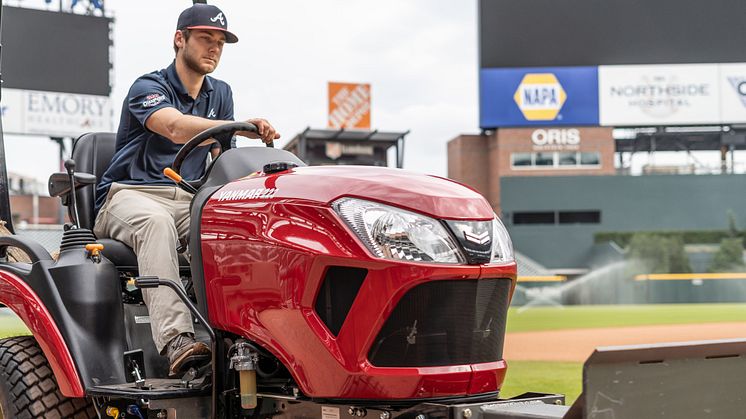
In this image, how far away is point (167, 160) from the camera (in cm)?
348

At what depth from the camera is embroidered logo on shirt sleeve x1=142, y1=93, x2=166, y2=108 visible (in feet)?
10.7

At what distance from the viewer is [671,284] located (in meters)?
27.6

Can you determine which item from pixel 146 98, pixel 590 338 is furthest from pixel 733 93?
pixel 146 98

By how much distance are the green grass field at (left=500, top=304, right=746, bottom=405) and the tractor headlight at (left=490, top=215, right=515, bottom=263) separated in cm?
645

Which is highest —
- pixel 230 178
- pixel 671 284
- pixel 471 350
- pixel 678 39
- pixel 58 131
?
pixel 678 39

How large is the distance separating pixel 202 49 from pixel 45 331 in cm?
110

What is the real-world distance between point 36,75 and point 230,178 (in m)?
24.7

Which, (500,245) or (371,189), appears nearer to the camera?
(371,189)

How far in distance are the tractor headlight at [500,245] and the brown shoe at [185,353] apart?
910mm

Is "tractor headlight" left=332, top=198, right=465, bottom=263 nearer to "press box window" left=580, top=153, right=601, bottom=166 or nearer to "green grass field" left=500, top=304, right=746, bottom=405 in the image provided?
"green grass field" left=500, top=304, right=746, bottom=405

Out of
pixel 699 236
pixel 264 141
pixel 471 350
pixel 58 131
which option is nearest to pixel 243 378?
pixel 471 350

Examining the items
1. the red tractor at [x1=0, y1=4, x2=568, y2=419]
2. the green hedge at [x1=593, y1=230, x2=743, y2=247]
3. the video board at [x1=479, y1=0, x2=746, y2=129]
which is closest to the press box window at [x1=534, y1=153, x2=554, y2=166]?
the video board at [x1=479, y1=0, x2=746, y2=129]

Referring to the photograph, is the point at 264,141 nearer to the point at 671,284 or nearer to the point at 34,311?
the point at 34,311

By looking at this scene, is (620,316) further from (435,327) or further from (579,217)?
(435,327)
